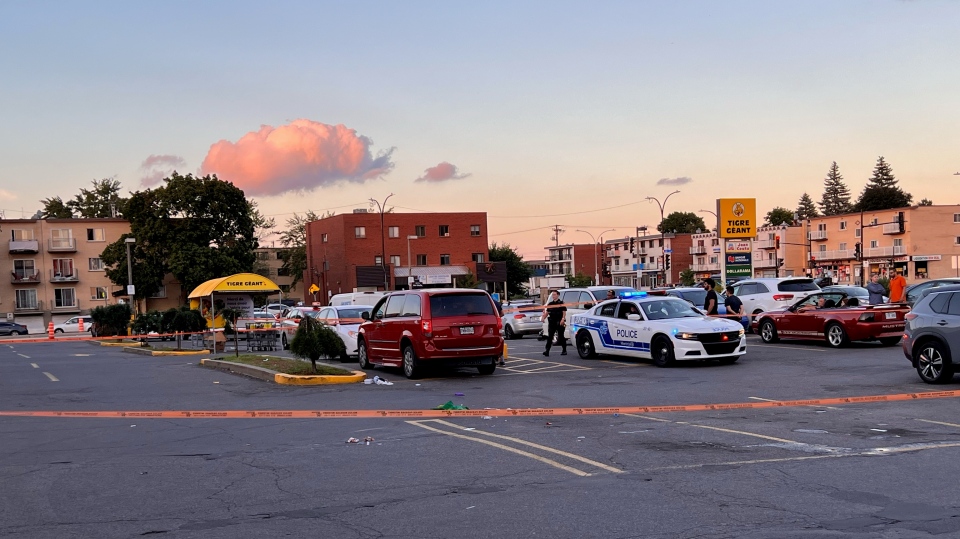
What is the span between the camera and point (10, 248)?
79875 millimetres

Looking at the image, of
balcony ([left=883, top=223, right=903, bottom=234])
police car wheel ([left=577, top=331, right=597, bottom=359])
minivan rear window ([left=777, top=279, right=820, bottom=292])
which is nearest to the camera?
police car wheel ([left=577, top=331, right=597, bottom=359])

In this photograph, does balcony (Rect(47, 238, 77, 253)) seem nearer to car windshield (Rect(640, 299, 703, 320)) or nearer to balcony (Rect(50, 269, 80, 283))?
balcony (Rect(50, 269, 80, 283))

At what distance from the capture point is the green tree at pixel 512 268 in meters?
117

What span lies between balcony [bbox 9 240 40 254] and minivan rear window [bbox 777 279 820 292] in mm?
70123

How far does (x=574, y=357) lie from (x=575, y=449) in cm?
1384

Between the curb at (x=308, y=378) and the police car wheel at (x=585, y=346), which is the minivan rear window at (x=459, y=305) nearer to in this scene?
the curb at (x=308, y=378)

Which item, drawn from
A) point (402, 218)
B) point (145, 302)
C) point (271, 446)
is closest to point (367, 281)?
point (402, 218)

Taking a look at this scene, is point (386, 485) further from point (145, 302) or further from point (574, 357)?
point (145, 302)

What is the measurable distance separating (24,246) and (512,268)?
58.1 metres

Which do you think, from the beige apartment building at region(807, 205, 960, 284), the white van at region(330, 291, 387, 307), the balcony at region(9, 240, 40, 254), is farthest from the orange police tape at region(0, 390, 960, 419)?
the beige apartment building at region(807, 205, 960, 284)

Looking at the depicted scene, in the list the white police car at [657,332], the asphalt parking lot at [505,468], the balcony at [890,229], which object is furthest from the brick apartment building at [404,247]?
the asphalt parking lot at [505,468]

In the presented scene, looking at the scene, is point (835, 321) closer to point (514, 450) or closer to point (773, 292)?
point (773, 292)

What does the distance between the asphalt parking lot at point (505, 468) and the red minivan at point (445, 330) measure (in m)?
2.31

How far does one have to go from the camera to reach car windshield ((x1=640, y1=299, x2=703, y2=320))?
803 inches
